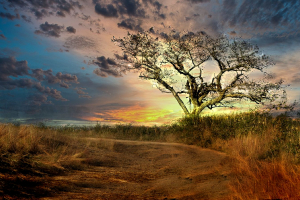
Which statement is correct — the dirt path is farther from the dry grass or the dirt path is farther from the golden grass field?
the dry grass

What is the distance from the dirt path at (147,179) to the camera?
4.09 m

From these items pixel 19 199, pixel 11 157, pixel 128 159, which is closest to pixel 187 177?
pixel 128 159

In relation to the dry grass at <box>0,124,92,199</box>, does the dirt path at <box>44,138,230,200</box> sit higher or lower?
lower

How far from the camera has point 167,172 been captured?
608cm

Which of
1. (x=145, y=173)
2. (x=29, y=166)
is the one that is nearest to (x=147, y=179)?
(x=145, y=173)

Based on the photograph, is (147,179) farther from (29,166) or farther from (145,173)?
(29,166)

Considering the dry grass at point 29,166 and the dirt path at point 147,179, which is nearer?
the dry grass at point 29,166

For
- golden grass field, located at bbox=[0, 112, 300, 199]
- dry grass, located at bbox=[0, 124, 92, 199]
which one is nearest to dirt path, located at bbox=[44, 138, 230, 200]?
golden grass field, located at bbox=[0, 112, 300, 199]

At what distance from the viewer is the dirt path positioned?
13.4ft

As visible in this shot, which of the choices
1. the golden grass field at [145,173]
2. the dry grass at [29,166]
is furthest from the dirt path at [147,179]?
the dry grass at [29,166]

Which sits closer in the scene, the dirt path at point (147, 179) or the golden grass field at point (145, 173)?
the golden grass field at point (145, 173)

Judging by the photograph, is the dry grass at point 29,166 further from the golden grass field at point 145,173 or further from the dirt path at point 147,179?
the dirt path at point 147,179

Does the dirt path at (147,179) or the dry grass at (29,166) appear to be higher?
the dry grass at (29,166)

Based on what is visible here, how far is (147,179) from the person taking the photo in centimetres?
532
